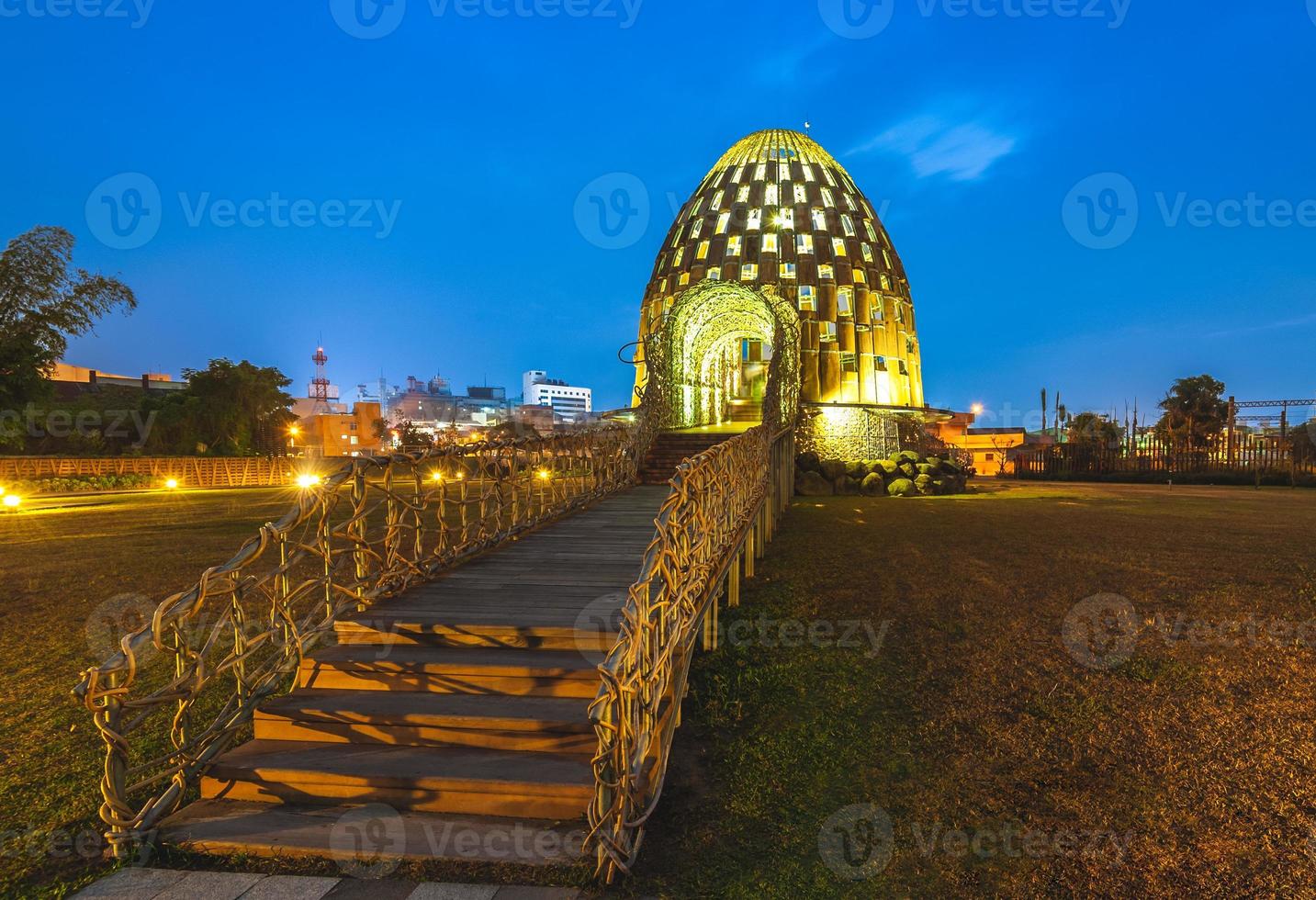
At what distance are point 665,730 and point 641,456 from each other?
11899 millimetres

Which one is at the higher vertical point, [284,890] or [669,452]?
[669,452]

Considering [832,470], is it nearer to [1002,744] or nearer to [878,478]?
[878,478]

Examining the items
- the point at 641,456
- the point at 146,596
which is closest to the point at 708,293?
the point at 641,456

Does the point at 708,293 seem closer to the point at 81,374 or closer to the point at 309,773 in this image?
the point at 309,773

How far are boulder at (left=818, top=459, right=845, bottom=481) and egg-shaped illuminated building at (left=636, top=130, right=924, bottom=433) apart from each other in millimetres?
5305

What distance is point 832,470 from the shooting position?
25.2 m

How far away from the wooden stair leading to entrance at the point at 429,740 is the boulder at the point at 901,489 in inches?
781

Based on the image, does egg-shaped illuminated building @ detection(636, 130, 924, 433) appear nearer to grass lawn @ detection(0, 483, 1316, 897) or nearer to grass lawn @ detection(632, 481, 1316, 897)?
grass lawn @ detection(0, 483, 1316, 897)

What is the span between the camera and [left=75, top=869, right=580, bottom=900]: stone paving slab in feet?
11.7

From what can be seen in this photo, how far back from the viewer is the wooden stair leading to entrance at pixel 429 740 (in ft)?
13.3

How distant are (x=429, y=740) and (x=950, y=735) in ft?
13.1

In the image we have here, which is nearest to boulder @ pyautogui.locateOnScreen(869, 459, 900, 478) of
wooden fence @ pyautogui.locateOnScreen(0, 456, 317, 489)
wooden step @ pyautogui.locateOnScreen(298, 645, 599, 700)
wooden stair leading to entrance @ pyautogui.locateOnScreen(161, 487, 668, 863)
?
wooden stair leading to entrance @ pyautogui.locateOnScreen(161, 487, 668, 863)

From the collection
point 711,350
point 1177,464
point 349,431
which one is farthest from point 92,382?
point 1177,464

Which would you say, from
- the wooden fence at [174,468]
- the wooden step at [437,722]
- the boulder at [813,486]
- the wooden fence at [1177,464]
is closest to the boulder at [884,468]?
the boulder at [813,486]
